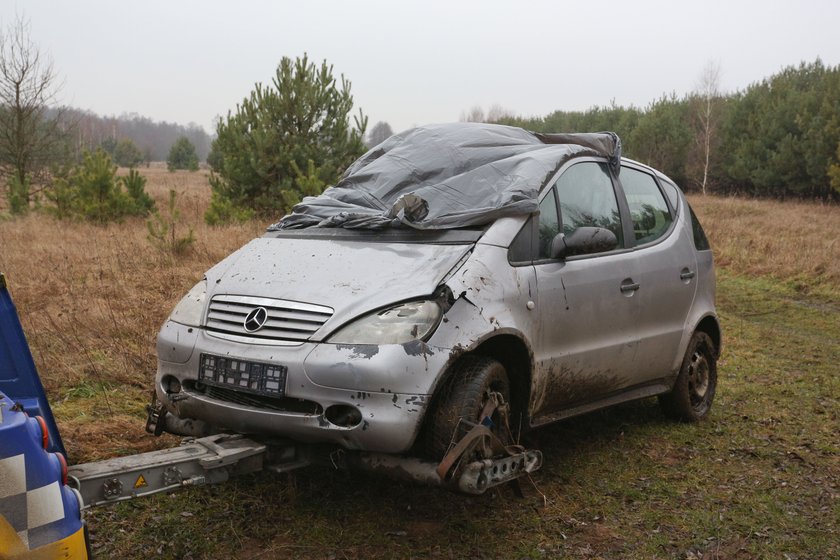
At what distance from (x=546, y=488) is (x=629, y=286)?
1288 mm

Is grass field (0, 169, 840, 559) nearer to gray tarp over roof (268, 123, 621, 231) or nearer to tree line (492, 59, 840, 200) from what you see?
gray tarp over roof (268, 123, 621, 231)

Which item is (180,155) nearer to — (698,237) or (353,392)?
(698,237)

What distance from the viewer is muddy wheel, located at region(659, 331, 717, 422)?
5215 millimetres

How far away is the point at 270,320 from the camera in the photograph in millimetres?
3350

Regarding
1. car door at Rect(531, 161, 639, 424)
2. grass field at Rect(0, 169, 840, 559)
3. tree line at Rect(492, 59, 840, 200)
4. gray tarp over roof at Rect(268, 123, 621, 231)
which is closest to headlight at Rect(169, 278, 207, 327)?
gray tarp over roof at Rect(268, 123, 621, 231)

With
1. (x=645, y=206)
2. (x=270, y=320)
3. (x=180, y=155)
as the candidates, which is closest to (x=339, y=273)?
(x=270, y=320)

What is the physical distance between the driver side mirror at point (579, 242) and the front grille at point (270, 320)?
135 centimetres

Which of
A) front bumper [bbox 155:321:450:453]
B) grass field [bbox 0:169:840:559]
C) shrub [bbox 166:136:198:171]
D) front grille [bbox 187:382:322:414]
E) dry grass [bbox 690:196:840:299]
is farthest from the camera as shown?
shrub [bbox 166:136:198:171]

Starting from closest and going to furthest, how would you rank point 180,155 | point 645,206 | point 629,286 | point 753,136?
point 629,286 → point 645,206 → point 753,136 → point 180,155

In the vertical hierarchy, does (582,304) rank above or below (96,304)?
above

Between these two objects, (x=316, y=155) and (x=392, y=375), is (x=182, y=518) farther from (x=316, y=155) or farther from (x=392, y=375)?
(x=316, y=155)

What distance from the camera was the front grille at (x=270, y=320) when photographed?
326 centimetres

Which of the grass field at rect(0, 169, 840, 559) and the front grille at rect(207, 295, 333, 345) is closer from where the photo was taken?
the front grille at rect(207, 295, 333, 345)

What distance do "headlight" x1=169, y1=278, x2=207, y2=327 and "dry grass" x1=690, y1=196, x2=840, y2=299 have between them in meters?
11.5
